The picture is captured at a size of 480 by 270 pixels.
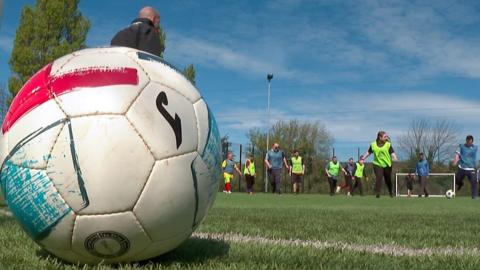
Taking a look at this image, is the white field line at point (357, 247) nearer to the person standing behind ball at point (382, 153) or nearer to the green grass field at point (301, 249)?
the green grass field at point (301, 249)

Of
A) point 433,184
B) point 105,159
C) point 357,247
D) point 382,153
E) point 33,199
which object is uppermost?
point 382,153

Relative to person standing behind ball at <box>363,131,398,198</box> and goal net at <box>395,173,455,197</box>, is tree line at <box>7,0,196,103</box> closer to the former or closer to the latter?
person standing behind ball at <box>363,131,398,198</box>

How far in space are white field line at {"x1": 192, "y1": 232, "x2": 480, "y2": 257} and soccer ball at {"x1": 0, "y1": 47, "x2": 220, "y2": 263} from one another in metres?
1.44

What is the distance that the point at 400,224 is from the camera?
6.75 m

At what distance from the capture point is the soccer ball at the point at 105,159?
8.52ft

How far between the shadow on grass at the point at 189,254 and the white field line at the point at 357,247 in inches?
15.9

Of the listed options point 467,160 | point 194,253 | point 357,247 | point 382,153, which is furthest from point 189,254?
point 467,160

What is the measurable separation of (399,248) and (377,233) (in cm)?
128

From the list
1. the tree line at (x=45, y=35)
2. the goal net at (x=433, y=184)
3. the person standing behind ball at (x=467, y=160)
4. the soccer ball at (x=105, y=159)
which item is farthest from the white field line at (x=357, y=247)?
the goal net at (x=433, y=184)

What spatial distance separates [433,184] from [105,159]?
3757cm

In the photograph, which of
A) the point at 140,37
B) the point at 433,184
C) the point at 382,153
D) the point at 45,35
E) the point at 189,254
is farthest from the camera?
the point at 433,184

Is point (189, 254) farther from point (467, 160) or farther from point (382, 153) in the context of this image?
point (467, 160)

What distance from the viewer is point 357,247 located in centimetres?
416

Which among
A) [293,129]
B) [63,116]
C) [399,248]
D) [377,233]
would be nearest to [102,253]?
[63,116]
